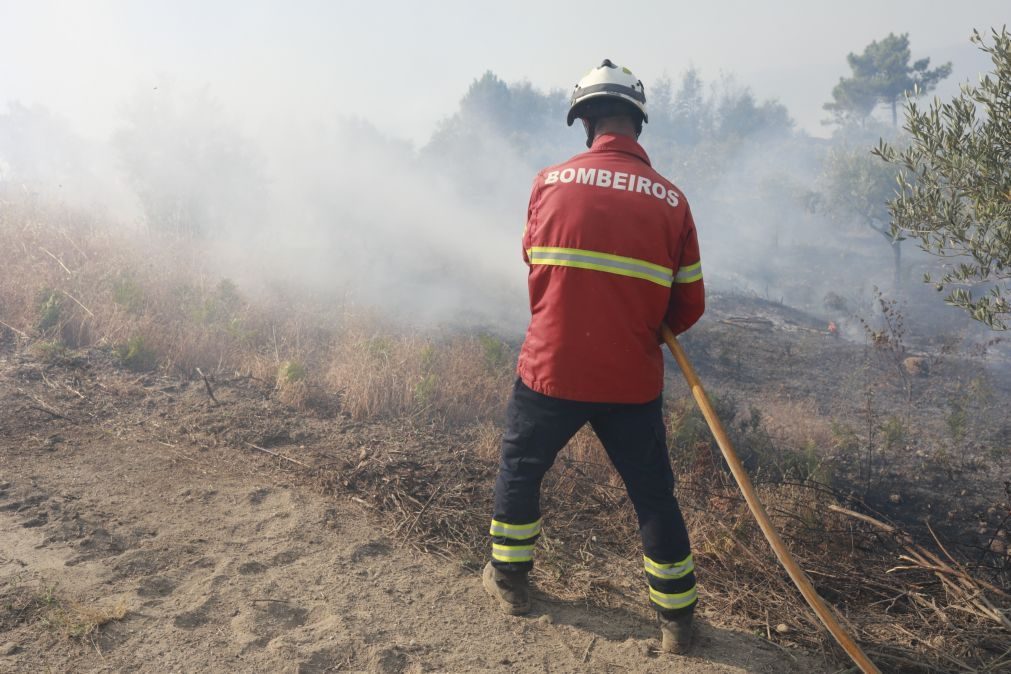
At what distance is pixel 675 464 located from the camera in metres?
4.92

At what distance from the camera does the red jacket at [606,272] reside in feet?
8.66

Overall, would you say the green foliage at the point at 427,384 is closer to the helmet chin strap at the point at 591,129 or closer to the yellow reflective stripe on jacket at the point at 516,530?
the yellow reflective stripe on jacket at the point at 516,530

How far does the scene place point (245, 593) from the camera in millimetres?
2936

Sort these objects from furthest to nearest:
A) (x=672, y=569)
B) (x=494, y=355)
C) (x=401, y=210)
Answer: (x=401, y=210)
(x=494, y=355)
(x=672, y=569)

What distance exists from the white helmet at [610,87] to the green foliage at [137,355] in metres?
4.99

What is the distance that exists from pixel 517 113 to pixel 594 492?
4911 cm

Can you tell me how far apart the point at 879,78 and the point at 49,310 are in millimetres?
49780

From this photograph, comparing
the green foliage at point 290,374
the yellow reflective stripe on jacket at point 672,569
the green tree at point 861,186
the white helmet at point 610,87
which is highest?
the green tree at point 861,186

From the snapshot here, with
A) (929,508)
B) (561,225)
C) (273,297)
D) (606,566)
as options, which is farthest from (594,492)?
(273,297)

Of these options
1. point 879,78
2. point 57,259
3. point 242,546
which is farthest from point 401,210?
point 879,78

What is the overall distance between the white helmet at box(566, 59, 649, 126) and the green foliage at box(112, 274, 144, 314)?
5915mm

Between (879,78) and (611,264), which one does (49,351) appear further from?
(879,78)

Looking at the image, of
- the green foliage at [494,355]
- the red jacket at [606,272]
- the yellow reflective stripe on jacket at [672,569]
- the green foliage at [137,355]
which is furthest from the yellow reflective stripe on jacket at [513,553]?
the green foliage at [137,355]

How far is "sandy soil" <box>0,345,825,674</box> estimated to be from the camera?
2.55 meters
